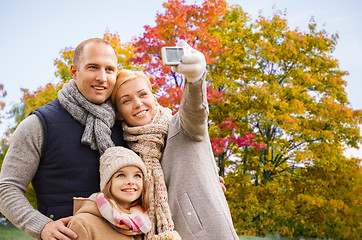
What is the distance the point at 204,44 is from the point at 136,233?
9.56 meters

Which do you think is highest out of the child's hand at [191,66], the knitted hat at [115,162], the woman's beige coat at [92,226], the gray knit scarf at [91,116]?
the child's hand at [191,66]

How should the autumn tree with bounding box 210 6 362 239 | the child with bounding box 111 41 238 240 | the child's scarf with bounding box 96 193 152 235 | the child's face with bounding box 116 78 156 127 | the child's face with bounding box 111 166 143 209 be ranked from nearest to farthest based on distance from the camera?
the child's scarf with bounding box 96 193 152 235 < the child's face with bounding box 111 166 143 209 < the child with bounding box 111 41 238 240 < the child's face with bounding box 116 78 156 127 < the autumn tree with bounding box 210 6 362 239

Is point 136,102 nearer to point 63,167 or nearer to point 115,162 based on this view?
point 115,162

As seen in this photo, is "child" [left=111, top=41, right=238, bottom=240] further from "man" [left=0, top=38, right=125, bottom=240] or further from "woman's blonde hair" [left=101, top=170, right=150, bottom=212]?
"man" [left=0, top=38, right=125, bottom=240]

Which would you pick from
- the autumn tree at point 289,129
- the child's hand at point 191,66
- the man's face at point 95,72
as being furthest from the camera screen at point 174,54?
the autumn tree at point 289,129

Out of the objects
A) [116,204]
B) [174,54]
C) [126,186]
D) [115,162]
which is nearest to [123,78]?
[174,54]

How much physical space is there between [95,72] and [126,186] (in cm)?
89

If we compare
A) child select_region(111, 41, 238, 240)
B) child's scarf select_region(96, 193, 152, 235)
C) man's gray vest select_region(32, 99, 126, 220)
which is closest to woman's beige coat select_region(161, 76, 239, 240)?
child select_region(111, 41, 238, 240)

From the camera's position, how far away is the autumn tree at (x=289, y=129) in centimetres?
1233

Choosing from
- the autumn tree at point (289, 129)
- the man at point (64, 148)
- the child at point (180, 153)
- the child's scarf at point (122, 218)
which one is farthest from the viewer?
the autumn tree at point (289, 129)

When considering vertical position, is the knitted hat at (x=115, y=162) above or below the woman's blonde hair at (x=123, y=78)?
below

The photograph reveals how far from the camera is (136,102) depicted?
2.71 metres

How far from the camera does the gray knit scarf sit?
2623 mm

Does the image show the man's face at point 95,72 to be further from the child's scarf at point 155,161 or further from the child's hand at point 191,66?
the child's hand at point 191,66
